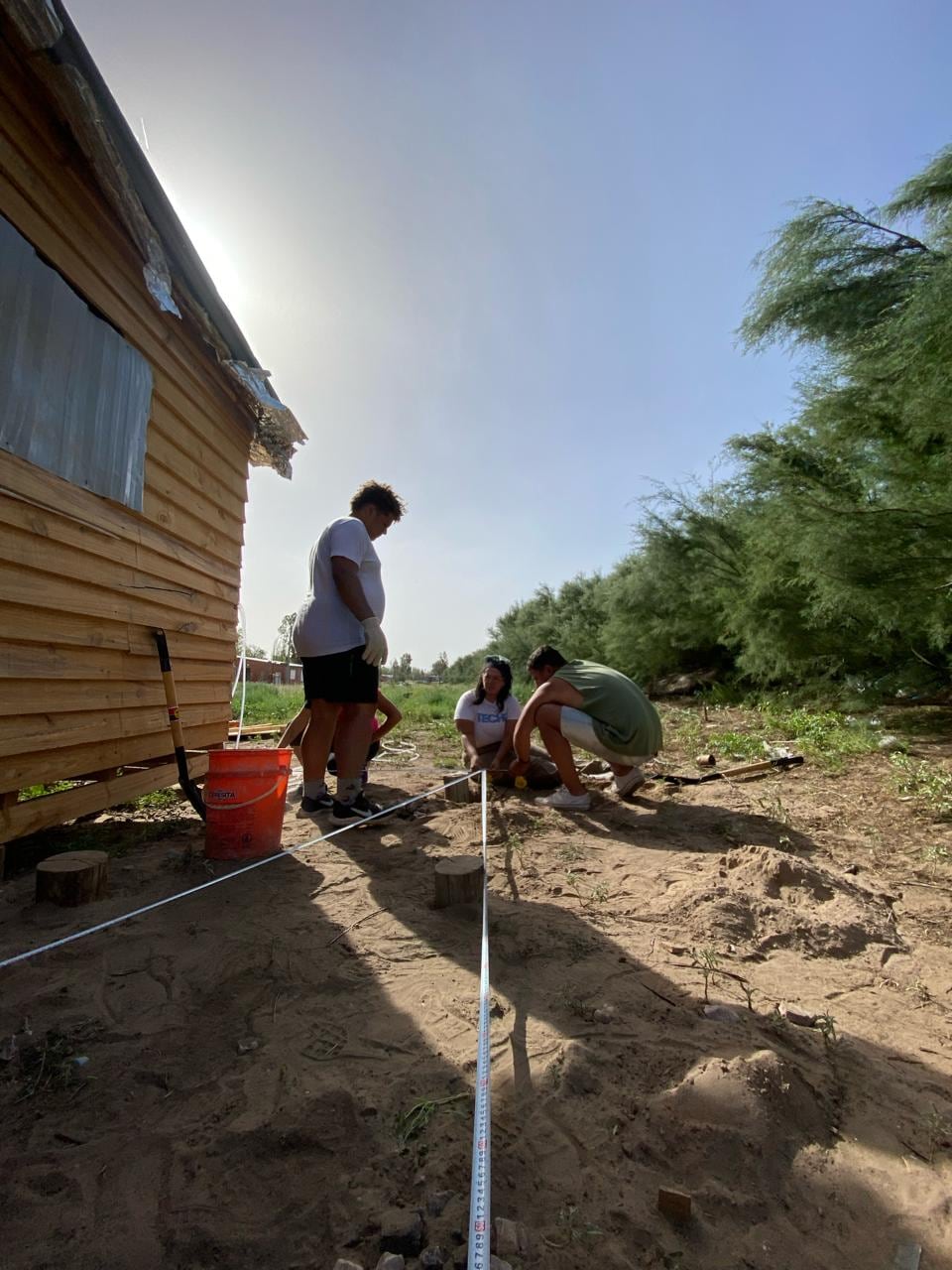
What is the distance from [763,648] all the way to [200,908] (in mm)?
10389

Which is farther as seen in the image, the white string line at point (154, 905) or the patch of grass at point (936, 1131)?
the white string line at point (154, 905)

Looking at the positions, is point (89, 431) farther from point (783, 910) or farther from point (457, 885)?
point (783, 910)

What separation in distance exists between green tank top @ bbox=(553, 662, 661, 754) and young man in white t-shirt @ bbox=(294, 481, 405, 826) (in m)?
1.43

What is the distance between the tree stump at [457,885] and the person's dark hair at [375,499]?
207 cm

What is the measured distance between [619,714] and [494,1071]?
2735mm

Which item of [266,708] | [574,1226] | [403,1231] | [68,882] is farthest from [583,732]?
[266,708]

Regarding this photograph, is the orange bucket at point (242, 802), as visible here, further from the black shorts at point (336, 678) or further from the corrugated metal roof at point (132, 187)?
the corrugated metal roof at point (132, 187)

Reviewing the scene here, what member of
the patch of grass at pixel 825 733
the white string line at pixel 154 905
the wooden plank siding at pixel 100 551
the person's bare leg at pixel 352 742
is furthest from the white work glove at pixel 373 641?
the patch of grass at pixel 825 733

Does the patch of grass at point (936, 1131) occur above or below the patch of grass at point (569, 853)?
below

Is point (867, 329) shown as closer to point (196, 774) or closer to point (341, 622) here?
point (341, 622)

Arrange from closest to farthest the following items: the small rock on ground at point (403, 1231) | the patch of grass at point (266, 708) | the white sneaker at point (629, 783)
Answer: the small rock on ground at point (403, 1231)
the white sneaker at point (629, 783)
the patch of grass at point (266, 708)

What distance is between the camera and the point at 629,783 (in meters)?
4.35

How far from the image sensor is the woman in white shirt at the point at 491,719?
488 centimetres

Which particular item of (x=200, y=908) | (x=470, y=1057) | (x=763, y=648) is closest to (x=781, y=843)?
(x=470, y=1057)
